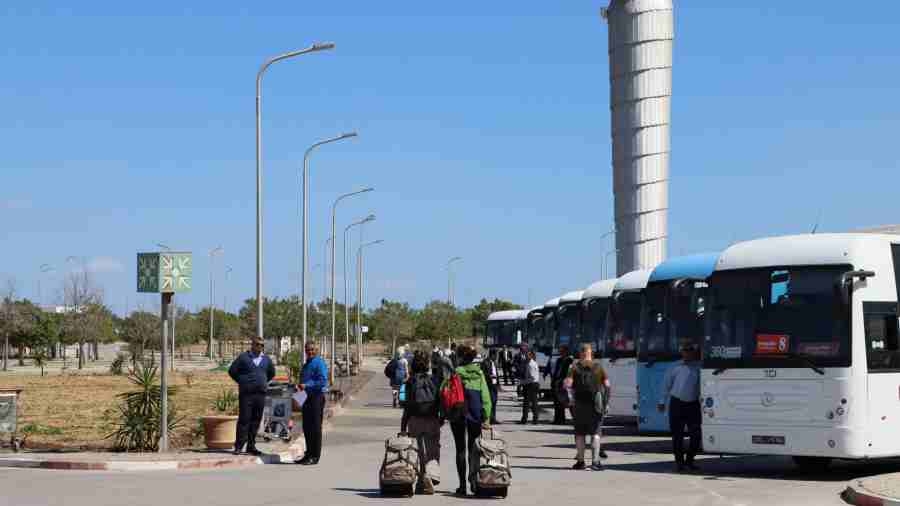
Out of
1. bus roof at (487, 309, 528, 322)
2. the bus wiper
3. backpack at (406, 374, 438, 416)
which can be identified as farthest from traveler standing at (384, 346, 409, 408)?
bus roof at (487, 309, 528, 322)

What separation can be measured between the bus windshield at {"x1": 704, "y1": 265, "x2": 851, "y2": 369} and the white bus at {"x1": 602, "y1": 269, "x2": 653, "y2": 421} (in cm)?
872

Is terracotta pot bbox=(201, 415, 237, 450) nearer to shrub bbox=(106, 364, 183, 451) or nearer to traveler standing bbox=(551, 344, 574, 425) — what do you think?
shrub bbox=(106, 364, 183, 451)

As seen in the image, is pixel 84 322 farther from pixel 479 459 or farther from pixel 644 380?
pixel 479 459

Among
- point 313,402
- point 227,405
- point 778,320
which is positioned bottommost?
→ point 227,405

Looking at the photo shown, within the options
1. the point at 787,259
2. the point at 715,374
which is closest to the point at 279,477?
the point at 715,374

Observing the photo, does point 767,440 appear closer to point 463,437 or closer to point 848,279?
point 848,279

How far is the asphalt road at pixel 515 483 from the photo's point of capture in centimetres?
1639

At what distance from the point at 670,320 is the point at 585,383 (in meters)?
6.79

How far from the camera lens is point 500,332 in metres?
71.9

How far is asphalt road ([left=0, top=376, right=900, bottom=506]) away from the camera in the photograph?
53.8 ft

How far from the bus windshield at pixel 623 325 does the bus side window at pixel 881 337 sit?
1038cm

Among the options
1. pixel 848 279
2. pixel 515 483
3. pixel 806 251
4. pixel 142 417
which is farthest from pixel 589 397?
pixel 142 417

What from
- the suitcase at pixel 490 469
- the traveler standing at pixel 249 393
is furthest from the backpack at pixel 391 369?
the suitcase at pixel 490 469

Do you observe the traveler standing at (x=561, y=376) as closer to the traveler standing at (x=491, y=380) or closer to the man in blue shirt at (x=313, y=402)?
the traveler standing at (x=491, y=380)
